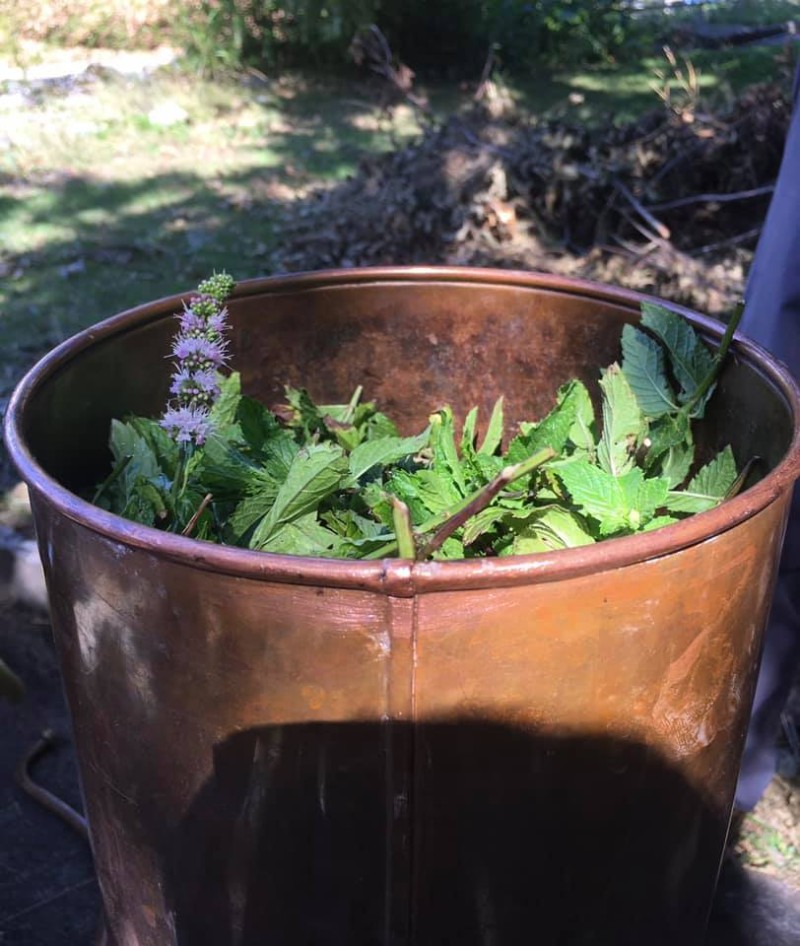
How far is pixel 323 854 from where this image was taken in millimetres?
1165

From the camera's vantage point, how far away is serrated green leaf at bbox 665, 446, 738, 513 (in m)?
1.40

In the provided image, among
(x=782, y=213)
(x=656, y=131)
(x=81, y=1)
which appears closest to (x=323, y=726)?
(x=782, y=213)

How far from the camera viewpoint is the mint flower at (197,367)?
1399mm

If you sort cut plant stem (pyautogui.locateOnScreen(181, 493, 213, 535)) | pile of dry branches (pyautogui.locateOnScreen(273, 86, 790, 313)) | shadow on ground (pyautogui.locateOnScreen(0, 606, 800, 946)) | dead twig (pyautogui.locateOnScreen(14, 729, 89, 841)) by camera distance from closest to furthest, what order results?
1. shadow on ground (pyautogui.locateOnScreen(0, 606, 800, 946))
2. cut plant stem (pyautogui.locateOnScreen(181, 493, 213, 535))
3. dead twig (pyautogui.locateOnScreen(14, 729, 89, 841))
4. pile of dry branches (pyautogui.locateOnScreen(273, 86, 790, 313))

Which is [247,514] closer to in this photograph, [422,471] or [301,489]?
[301,489]

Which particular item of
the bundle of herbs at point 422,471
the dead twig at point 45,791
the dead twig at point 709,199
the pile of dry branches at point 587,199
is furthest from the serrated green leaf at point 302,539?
the dead twig at point 709,199

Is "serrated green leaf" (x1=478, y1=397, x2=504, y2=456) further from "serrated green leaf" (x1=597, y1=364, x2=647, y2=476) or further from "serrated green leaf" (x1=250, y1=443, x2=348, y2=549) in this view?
"serrated green leaf" (x1=250, y1=443, x2=348, y2=549)

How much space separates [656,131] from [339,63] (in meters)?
4.61

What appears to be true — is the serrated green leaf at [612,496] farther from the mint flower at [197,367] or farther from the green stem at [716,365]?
the mint flower at [197,367]

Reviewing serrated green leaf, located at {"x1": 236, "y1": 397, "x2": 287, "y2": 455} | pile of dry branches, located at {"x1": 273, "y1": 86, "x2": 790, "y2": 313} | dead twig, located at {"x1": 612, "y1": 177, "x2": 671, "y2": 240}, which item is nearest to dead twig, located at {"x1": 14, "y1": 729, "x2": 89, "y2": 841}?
serrated green leaf, located at {"x1": 236, "y1": 397, "x2": 287, "y2": 455}

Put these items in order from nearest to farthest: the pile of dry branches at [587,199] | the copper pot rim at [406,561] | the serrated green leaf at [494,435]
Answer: the copper pot rim at [406,561]
the serrated green leaf at [494,435]
the pile of dry branches at [587,199]

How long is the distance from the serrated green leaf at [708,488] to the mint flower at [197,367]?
665 mm

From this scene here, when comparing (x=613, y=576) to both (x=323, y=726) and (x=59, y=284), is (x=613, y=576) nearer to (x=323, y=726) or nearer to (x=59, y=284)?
(x=323, y=726)

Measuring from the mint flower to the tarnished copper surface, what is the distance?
196mm
